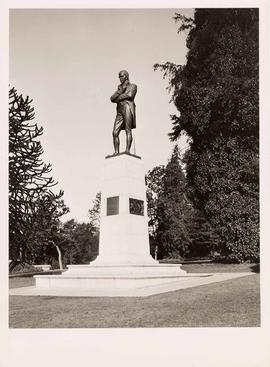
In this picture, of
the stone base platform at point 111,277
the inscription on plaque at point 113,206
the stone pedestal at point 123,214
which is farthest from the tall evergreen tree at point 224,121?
the inscription on plaque at point 113,206

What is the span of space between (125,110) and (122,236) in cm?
448

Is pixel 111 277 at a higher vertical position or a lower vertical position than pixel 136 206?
lower

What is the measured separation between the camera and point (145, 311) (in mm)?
9492

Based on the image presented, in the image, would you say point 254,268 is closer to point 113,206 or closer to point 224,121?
point 224,121

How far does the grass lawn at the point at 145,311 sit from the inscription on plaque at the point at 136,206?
469 centimetres

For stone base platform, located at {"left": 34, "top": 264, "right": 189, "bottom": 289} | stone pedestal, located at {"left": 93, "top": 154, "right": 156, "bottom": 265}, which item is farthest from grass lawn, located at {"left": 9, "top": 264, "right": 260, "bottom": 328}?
stone pedestal, located at {"left": 93, "top": 154, "right": 156, "bottom": 265}

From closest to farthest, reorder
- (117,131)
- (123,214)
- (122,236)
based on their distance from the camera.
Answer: (122,236) < (123,214) < (117,131)

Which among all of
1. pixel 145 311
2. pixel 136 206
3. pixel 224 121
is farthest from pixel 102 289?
pixel 224 121

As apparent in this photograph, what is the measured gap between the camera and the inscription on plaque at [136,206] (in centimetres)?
1583

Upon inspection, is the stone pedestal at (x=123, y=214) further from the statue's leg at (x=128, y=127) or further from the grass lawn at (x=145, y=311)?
the grass lawn at (x=145, y=311)

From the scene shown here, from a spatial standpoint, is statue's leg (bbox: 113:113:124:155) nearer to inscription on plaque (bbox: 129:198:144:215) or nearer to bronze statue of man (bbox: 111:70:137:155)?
bronze statue of man (bbox: 111:70:137:155)

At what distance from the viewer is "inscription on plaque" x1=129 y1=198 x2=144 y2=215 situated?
15.8 m
